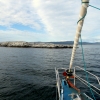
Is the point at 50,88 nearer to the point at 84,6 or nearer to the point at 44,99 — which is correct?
the point at 44,99

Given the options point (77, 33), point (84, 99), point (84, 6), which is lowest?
point (84, 99)

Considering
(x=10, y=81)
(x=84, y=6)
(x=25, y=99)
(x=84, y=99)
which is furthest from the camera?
(x=10, y=81)

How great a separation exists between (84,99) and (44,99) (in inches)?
256

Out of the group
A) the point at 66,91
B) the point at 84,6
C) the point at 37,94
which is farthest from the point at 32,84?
the point at 84,6

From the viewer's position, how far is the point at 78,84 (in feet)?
70.3

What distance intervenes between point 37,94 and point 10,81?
7.10 m

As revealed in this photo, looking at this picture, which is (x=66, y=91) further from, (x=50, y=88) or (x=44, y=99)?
(x=50, y=88)

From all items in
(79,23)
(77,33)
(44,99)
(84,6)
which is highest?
(84,6)

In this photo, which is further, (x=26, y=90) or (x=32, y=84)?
(x=32, y=84)

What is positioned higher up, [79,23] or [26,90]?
[79,23]

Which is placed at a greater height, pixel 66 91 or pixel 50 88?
pixel 66 91

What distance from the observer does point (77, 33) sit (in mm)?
7887

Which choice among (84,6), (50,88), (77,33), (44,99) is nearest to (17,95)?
(44,99)

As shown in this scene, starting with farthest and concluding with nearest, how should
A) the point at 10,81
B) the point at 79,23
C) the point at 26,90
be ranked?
the point at 10,81, the point at 26,90, the point at 79,23
